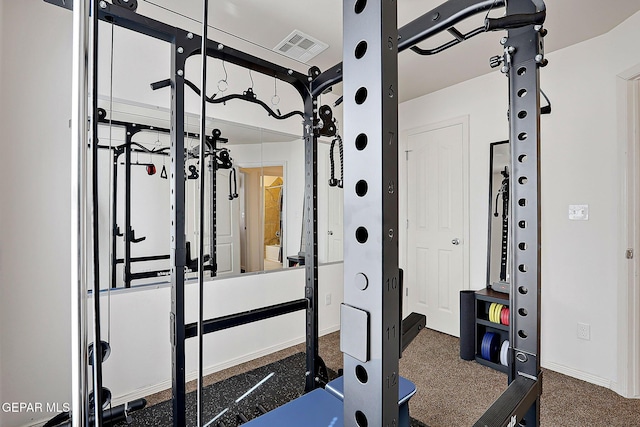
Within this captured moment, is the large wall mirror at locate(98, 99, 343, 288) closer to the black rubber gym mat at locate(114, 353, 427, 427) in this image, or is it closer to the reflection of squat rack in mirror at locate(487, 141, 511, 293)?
the black rubber gym mat at locate(114, 353, 427, 427)

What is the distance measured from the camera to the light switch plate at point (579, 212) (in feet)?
7.90

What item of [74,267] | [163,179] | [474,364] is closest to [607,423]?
[474,364]

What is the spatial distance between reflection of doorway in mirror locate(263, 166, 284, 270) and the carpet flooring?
0.84 meters

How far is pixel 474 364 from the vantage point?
2650mm

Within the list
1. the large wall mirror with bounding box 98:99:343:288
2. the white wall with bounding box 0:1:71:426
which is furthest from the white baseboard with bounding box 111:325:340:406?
the large wall mirror with bounding box 98:99:343:288

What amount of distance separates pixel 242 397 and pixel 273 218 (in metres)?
1.45

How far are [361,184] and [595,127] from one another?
9.16ft

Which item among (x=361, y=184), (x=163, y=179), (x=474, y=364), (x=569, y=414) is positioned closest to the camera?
(x=361, y=184)

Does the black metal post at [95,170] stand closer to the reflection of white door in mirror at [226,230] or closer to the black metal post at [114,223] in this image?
the black metal post at [114,223]

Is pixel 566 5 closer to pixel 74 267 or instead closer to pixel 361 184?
pixel 361 184

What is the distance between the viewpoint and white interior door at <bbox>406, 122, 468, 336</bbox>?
10.6 feet

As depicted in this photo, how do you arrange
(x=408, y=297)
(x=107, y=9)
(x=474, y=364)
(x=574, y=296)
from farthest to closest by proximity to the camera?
1. (x=408, y=297)
2. (x=474, y=364)
3. (x=574, y=296)
4. (x=107, y=9)

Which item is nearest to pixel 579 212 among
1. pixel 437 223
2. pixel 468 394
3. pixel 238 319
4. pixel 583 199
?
pixel 583 199

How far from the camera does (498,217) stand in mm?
2912
